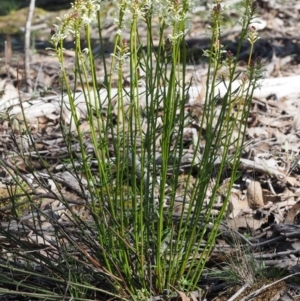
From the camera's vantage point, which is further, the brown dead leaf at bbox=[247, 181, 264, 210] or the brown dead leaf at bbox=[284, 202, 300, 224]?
the brown dead leaf at bbox=[247, 181, 264, 210]

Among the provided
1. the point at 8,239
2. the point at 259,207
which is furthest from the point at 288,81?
the point at 8,239

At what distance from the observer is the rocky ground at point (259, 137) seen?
3.09 metres

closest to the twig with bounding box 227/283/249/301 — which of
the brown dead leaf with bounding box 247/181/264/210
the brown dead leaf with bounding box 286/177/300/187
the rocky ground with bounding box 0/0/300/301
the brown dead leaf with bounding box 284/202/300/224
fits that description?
the rocky ground with bounding box 0/0/300/301

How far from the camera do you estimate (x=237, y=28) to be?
7.39 meters

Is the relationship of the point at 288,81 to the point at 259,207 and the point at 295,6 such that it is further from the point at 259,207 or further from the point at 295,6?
the point at 295,6

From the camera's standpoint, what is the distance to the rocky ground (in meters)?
3.09

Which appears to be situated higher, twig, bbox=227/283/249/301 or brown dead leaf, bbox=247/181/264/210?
twig, bbox=227/283/249/301

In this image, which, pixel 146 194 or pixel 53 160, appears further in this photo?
pixel 53 160

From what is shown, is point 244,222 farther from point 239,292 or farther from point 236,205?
point 239,292

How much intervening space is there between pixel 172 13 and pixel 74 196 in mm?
2001

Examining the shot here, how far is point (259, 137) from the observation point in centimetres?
473

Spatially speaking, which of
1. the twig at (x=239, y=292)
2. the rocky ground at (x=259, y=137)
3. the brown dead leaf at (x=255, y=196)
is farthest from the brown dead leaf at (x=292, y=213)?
the twig at (x=239, y=292)

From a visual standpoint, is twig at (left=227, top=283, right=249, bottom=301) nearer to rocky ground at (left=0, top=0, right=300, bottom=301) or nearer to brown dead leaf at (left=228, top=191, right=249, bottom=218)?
rocky ground at (left=0, top=0, right=300, bottom=301)

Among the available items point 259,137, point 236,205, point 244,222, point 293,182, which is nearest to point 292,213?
point 244,222
